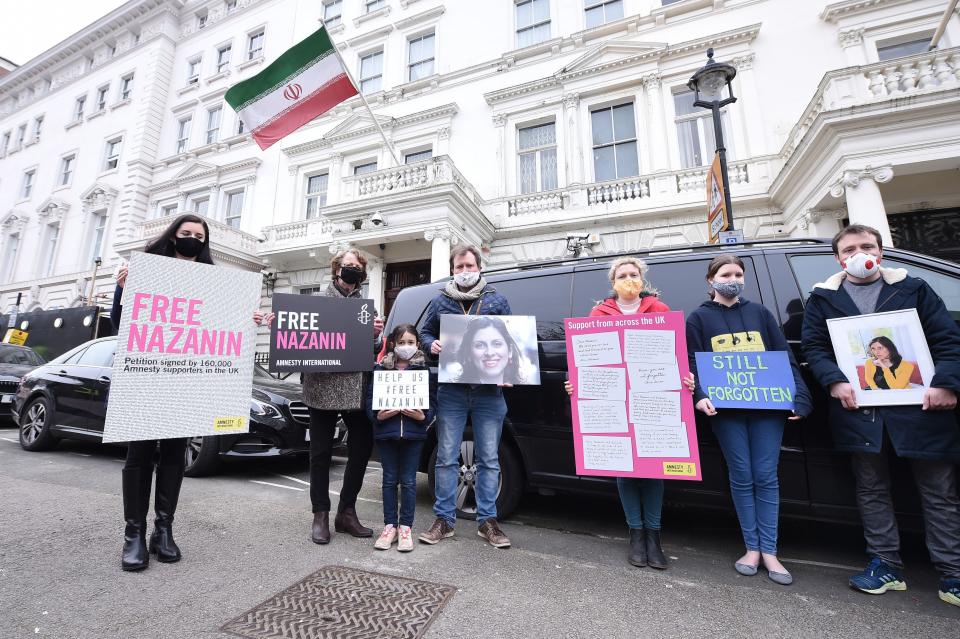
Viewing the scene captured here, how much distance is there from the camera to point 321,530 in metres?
2.79

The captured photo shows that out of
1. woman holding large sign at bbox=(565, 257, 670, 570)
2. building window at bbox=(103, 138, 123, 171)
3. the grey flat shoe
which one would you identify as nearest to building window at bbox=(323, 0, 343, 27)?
building window at bbox=(103, 138, 123, 171)

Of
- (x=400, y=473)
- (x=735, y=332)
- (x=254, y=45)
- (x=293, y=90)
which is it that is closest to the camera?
(x=735, y=332)

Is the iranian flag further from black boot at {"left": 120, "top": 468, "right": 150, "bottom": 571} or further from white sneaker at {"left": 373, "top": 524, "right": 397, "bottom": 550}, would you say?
white sneaker at {"left": 373, "top": 524, "right": 397, "bottom": 550}

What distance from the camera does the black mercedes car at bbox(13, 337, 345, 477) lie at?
4445 millimetres

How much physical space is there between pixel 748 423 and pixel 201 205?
20354mm

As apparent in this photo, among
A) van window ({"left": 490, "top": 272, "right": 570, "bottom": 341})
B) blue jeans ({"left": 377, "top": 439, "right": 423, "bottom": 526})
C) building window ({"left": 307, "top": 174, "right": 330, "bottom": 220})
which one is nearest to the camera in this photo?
blue jeans ({"left": 377, "top": 439, "right": 423, "bottom": 526})

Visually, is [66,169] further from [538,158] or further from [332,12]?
[538,158]

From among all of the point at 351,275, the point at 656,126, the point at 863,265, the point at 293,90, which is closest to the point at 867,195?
the point at 656,126

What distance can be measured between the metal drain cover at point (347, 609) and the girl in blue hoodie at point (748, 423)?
70.4 inches

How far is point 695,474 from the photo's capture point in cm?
244

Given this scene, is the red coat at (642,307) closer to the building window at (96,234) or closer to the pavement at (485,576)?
the pavement at (485,576)

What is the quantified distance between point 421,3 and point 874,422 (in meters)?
17.5

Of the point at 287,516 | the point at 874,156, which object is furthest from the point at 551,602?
the point at 874,156

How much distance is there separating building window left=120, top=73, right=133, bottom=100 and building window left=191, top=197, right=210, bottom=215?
8513mm
